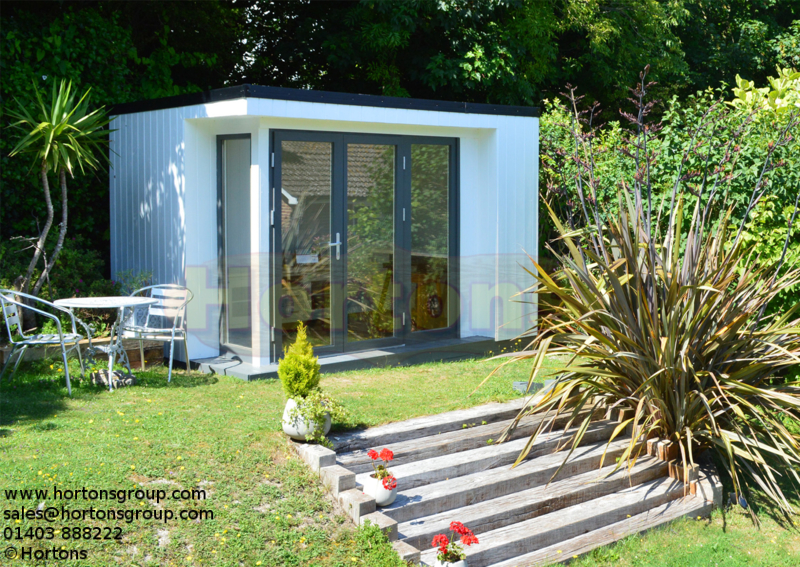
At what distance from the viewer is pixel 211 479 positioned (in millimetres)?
4777

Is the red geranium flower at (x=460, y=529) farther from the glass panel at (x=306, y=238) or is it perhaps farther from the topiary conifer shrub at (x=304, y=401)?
the glass panel at (x=306, y=238)

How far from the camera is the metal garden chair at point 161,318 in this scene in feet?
24.6

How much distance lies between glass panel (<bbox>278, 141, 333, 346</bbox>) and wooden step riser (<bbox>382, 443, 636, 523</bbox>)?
3.15 metres

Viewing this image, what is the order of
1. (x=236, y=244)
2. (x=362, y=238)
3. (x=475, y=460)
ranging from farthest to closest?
(x=362, y=238) → (x=236, y=244) → (x=475, y=460)

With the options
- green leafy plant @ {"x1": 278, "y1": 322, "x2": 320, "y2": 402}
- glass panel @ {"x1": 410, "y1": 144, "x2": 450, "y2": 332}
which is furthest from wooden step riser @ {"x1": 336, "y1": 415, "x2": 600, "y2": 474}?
glass panel @ {"x1": 410, "y1": 144, "x2": 450, "y2": 332}

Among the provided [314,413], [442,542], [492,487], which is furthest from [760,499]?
[314,413]

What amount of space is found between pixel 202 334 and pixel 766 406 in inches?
211

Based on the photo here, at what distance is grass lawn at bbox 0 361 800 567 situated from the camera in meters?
4.23

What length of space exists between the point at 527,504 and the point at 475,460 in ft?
1.69

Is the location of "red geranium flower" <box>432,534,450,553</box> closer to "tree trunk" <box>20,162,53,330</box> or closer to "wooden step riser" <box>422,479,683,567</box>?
"wooden step riser" <box>422,479,683,567</box>

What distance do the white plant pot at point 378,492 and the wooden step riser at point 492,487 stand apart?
7cm

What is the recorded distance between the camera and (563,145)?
33.6ft

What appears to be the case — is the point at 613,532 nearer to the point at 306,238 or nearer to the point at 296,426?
the point at 296,426

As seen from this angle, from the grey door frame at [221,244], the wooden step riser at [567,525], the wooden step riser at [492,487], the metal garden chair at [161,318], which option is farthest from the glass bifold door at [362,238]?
the wooden step riser at [567,525]
